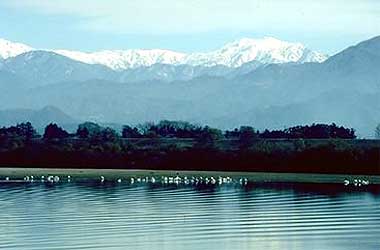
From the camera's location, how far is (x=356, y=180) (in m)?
66.2

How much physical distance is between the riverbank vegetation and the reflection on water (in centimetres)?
1867

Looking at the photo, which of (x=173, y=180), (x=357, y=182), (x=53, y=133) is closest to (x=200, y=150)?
(x=173, y=180)

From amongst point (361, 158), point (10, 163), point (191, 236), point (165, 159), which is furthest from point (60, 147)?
point (191, 236)

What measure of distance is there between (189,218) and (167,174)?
42.5m

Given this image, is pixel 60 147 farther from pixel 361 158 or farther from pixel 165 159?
pixel 361 158

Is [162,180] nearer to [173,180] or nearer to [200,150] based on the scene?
[173,180]

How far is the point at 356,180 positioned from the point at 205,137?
32.2m

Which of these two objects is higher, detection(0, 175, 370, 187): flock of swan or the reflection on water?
detection(0, 175, 370, 187): flock of swan

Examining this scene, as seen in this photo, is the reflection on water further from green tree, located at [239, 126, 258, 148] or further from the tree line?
the tree line

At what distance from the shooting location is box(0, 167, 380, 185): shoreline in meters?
70.8

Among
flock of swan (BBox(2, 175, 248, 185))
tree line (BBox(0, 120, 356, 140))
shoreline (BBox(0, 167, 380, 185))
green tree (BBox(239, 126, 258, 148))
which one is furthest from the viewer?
tree line (BBox(0, 120, 356, 140))

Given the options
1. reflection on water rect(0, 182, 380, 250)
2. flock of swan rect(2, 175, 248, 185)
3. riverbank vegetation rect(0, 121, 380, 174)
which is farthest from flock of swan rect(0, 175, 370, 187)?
reflection on water rect(0, 182, 380, 250)

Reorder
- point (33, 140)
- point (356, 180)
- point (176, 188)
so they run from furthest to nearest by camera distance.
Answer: point (33, 140) → point (356, 180) → point (176, 188)

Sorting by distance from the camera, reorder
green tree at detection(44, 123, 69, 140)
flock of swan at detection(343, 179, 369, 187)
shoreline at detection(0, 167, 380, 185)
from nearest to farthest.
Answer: flock of swan at detection(343, 179, 369, 187), shoreline at detection(0, 167, 380, 185), green tree at detection(44, 123, 69, 140)
